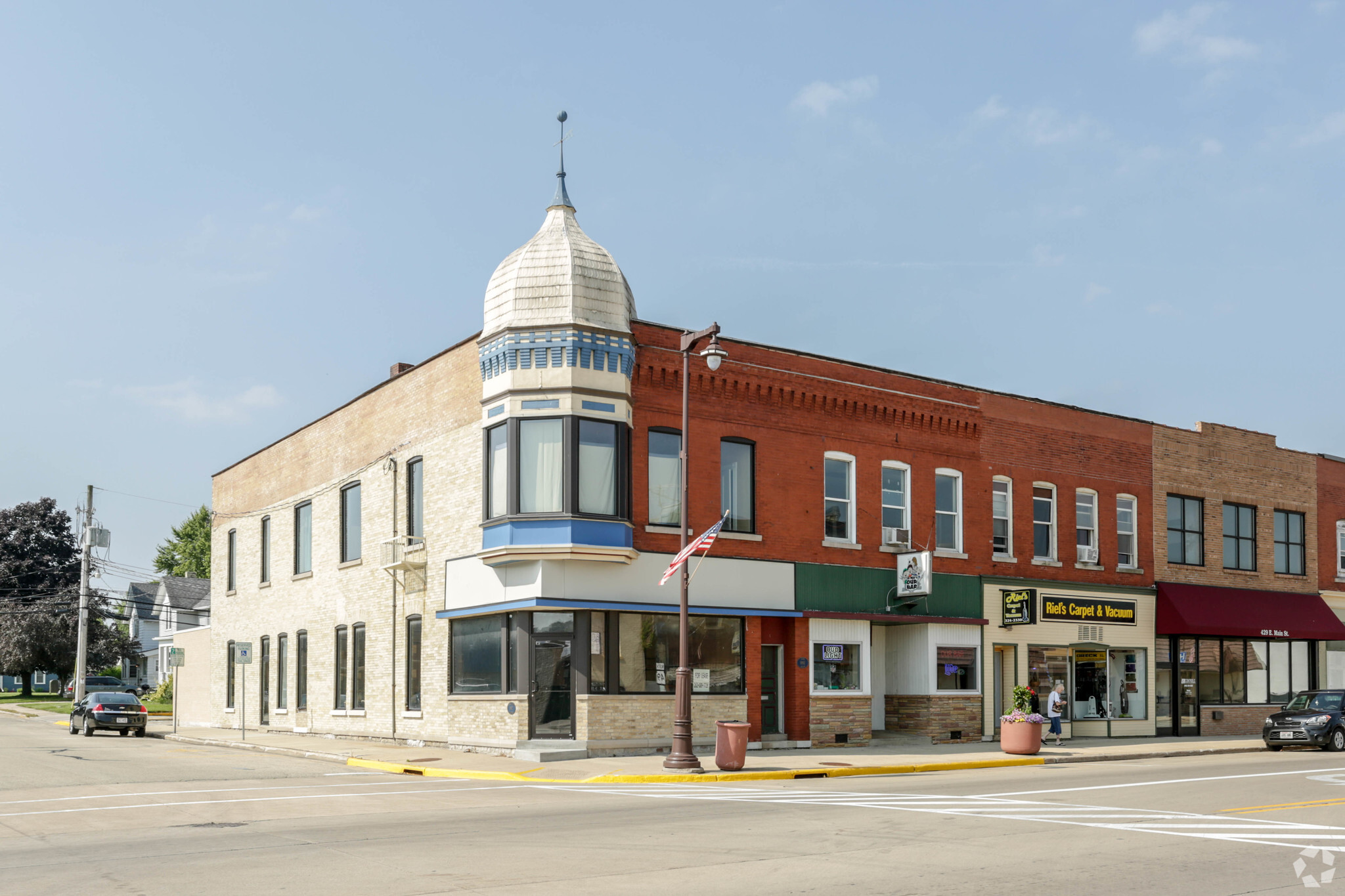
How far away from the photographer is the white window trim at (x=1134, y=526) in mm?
36000

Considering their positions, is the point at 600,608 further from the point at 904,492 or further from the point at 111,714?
the point at 111,714

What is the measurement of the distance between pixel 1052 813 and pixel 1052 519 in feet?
63.6

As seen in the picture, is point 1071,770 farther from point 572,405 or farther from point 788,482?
point 572,405

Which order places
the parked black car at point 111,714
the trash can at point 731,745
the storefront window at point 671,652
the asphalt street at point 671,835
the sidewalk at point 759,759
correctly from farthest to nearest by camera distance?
the parked black car at point 111,714, the storefront window at point 671,652, the trash can at point 731,745, the sidewalk at point 759,759, the asphalt street at point 671,835

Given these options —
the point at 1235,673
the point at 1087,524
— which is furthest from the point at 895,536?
the point at 1235,673

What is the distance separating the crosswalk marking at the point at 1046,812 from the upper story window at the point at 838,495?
10.5 m

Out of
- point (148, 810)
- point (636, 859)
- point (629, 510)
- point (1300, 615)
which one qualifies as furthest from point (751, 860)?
point (1300, 615)

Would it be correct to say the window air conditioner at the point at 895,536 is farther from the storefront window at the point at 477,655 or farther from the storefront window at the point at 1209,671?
the storefront window at the point at 1209,671

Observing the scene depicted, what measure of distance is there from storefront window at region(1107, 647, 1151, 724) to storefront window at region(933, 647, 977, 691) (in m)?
5.78

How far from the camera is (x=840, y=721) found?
28.6m

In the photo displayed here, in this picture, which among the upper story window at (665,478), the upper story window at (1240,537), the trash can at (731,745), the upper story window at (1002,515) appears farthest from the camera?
the upper story window at (1240,537)

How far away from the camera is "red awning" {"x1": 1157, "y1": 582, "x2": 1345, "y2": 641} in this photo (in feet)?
118

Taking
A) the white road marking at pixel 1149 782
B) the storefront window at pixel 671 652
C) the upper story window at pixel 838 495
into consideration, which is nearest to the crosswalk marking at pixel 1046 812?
the white road marking at pixel 1149 782

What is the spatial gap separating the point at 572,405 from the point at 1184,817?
563 inches
